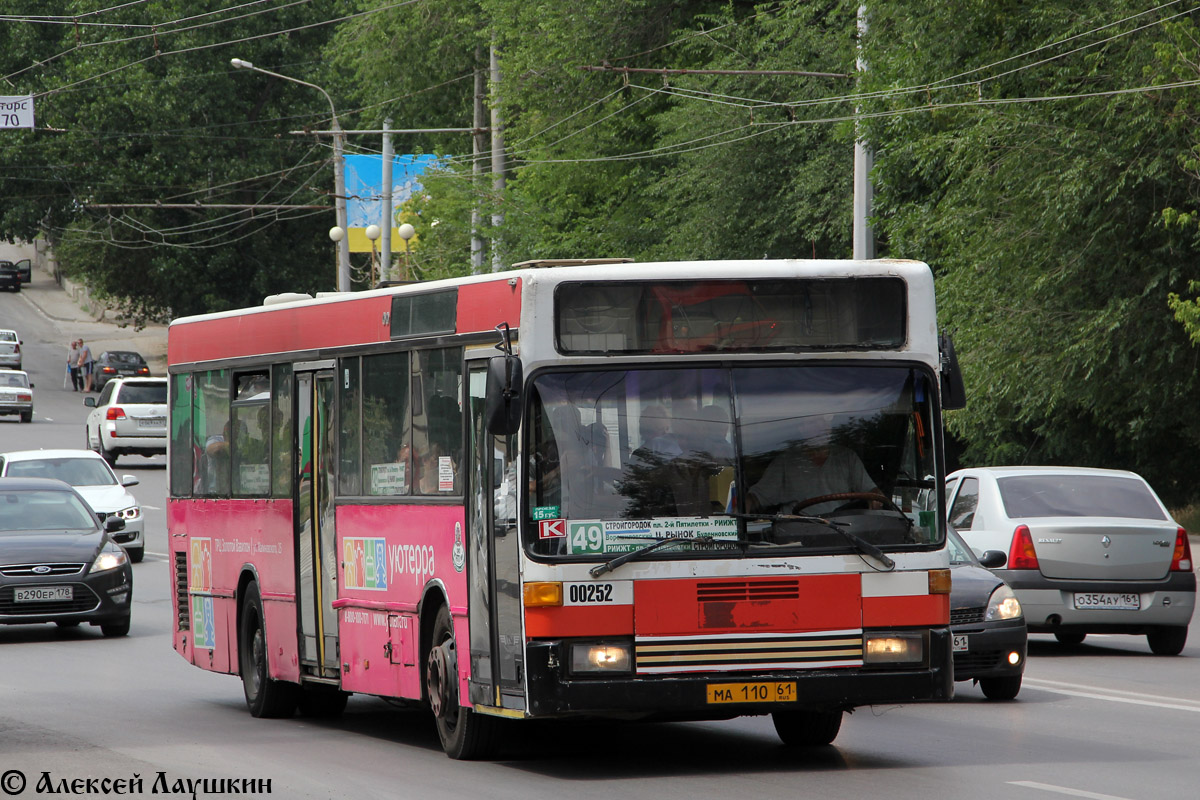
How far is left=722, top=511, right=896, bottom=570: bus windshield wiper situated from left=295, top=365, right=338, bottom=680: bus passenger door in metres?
3.51

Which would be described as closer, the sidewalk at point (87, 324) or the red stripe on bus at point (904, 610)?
A: the red stripe on bus at point (904, 610)

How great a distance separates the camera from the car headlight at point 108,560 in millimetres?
18906

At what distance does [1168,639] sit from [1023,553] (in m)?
1.65

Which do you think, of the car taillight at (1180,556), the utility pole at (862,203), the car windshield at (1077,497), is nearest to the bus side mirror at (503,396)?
the car windshield at (1077,497)

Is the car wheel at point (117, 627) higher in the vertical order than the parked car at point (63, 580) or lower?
lower

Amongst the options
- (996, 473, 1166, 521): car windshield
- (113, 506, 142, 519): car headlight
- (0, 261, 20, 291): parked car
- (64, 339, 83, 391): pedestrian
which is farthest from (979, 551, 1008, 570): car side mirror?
(0, 261, 20, 291): parked car

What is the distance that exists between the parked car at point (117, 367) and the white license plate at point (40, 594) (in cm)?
5173

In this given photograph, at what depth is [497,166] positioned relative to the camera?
4672 cm

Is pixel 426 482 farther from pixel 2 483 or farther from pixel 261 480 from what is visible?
pixel 2 483

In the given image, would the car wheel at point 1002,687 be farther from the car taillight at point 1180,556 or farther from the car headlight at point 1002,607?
the car taillight at point 1180,556

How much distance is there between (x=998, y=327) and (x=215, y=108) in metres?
49.0

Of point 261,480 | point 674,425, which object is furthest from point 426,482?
point 261,480

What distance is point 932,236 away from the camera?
29.5 m

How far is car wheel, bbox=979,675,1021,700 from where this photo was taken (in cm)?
1317
